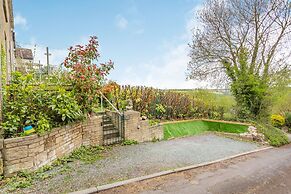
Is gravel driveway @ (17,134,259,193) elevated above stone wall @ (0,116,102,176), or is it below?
below

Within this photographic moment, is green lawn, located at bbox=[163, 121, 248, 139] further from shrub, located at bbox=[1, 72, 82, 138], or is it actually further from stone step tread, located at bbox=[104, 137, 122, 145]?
shrub, located at bbox=[1, 72, 82, 138]

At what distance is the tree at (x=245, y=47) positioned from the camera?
1156cm

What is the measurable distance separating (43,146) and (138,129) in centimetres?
373

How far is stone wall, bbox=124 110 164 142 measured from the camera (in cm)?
714

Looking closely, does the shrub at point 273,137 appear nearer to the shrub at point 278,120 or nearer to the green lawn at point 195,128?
the green lawn at point 195,128

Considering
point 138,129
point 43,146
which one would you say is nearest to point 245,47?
point 138,129

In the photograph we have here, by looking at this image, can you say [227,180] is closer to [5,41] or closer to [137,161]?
[137,161]

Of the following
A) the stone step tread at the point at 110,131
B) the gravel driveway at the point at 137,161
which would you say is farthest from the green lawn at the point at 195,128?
the stone step tread at the point at 110,131

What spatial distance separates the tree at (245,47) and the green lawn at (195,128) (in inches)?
69.4

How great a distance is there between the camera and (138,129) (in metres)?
7.45

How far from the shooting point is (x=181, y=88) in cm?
1289

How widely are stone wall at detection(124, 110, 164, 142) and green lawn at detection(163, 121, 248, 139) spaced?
2.79 feet

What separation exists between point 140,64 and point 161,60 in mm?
1594

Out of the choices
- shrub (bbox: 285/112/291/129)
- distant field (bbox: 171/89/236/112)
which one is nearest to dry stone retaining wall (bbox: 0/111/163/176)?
distant field (bbox: 171/89/236/112)
